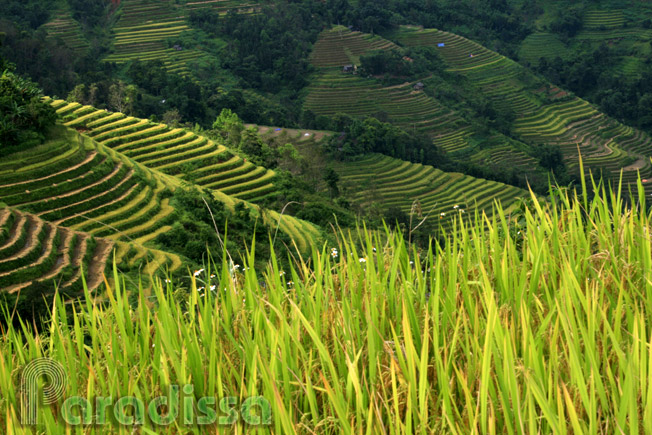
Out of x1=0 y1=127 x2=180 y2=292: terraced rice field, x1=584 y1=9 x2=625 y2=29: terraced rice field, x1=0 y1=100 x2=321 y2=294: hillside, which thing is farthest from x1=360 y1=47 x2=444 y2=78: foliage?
x1=0 y1=127 x2=180 y2=292: terraced rice field

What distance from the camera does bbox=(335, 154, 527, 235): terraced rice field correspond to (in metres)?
42.6

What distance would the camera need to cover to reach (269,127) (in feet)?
177

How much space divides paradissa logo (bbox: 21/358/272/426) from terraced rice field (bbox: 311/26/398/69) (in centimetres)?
6787

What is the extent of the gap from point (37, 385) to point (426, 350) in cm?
118

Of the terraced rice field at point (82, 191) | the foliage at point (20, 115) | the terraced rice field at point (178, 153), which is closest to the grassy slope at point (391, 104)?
the terraced rice field at point (178, 153)

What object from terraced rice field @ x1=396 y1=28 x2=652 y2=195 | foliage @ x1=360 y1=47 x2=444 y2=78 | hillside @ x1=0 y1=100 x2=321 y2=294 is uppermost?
hillside @ x1=0 y1=100 x2=321 y2=294

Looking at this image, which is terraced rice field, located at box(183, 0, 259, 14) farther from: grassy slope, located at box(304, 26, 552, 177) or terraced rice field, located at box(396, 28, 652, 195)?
terraced rice field, located at box(396, 28, 652, 195)

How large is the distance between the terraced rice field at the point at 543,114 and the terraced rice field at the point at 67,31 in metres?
34.9

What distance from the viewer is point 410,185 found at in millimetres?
44625

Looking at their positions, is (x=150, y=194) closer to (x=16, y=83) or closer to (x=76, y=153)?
(x=76, y=153)

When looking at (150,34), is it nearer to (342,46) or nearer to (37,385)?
(342,46)

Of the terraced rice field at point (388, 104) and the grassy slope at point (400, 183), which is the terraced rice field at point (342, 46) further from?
the grassy slope at point (400, 183)

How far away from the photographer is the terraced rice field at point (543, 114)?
55938mm

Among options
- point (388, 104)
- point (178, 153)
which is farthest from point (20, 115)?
point (388, 104)
